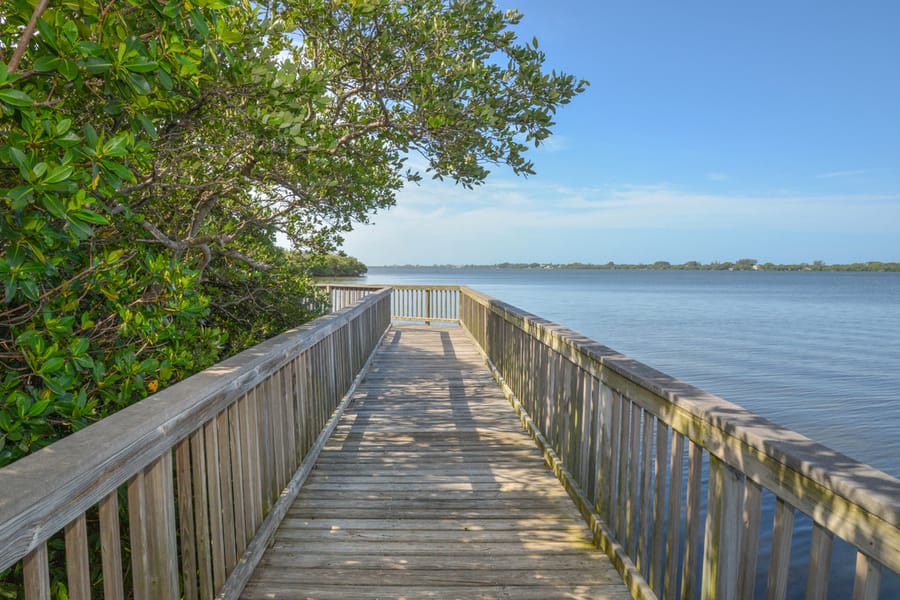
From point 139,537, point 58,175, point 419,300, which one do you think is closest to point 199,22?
Result: point 58,175

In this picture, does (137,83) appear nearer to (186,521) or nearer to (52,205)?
(52,205)

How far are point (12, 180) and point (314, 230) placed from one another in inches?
205

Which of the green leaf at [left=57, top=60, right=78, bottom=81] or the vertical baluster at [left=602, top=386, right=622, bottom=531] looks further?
the vertical baluster at [left=602, top=386, right=622, bottom=531]

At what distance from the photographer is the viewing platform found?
121 cm

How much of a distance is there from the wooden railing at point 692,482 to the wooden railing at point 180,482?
1677 mm

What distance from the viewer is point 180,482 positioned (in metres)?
1.75

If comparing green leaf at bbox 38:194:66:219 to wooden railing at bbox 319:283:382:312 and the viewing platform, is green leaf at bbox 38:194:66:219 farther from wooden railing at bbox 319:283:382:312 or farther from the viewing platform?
wooden railing at bbox 319:283:382:312

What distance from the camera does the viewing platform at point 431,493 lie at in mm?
1208

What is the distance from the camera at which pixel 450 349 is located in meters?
9.27

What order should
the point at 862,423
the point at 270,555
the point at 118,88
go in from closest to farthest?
the point at 118,88 < the point at 270,555 < the point at 862,423

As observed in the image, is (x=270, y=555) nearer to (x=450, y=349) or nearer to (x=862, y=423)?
(x=450, y=349)

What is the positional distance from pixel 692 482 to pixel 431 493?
74.4 inches

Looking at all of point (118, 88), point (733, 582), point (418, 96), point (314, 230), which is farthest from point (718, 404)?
point (314, 230)

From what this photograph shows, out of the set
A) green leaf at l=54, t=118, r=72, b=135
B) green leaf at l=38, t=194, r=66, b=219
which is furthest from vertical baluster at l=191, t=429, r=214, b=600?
green leaf at l=54, t=118, r=72, b=135
